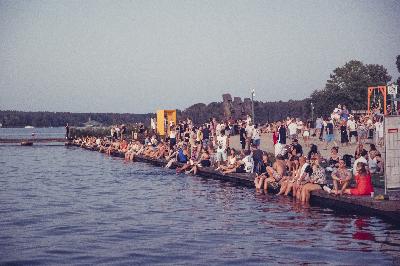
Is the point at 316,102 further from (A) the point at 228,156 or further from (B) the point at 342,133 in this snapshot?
(A) the point at 228,156

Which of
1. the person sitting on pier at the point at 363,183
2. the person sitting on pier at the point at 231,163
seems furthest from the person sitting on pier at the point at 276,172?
the person sitting on pier at the point at 231,163

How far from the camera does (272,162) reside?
28.2 m

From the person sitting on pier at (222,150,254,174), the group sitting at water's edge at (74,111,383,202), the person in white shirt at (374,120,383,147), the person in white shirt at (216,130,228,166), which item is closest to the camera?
the group sitting at water's edge at (74,111,383,202)

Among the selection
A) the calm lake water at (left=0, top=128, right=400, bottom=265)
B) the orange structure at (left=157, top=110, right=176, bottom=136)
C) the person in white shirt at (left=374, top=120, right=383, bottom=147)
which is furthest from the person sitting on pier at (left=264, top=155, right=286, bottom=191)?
the orange structure at (left=157, top=110, right=176, bottom=136)

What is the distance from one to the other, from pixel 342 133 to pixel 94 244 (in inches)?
865

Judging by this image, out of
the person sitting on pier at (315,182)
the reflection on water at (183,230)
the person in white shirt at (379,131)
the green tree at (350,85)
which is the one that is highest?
the green tree at (350,85)

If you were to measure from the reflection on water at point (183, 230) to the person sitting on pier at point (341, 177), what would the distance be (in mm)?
835

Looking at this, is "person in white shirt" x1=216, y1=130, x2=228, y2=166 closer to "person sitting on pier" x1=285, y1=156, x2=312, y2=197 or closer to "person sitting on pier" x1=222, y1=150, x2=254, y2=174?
"person sitting on pier" x1=222, y1=150, x2=254, y2=174

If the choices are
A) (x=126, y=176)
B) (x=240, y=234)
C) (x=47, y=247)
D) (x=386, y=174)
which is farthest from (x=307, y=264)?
(x=126, y=176)

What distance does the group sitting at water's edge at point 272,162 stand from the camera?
16.5 m

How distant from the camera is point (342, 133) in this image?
103ft

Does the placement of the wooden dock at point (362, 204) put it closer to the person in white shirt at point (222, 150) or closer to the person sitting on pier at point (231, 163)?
the person sitting on pier at point (231, 163)

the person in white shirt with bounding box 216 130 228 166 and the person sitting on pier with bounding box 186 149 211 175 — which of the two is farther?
the person sitting on pier with bounding box 186 149 211 175

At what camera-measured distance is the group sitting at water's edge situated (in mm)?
16484
